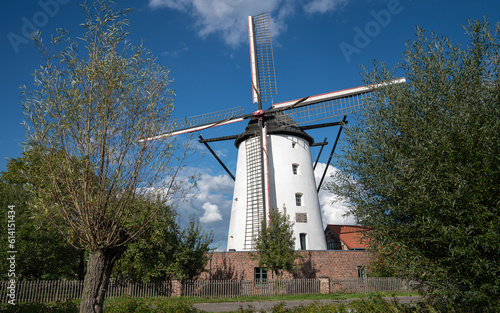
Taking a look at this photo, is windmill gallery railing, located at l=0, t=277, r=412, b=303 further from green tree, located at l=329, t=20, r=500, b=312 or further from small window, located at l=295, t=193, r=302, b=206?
green tree, located at l=329, t=20, r=500, b=312

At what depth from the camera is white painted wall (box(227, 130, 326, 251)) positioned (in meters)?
26.9

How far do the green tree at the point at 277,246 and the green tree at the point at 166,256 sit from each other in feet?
12.7

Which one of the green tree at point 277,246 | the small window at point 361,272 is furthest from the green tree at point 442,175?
the small window at point 361,272

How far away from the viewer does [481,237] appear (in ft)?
Answer: 19.8

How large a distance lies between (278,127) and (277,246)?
1097 centimetres

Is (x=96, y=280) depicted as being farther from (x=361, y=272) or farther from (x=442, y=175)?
(x=361, y=272)

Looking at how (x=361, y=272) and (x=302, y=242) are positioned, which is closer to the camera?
(x=302, y=242)

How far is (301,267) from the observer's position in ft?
82.0

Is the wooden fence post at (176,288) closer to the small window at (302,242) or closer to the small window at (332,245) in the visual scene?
the small window at (302,242)

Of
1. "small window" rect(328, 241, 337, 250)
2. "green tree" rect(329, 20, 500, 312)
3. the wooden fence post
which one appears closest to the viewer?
"green tree" rect(329, 20, 500, 312)

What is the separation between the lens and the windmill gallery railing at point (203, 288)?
17.7 meters

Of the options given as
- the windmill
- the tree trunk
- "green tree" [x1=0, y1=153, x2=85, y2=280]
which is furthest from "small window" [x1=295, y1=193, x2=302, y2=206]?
the tree trunk

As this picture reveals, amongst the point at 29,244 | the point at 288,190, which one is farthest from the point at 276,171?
the point at 29,244

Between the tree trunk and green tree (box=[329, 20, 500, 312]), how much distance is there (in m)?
7.19
